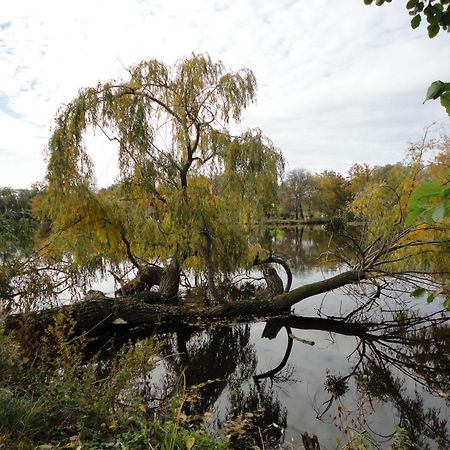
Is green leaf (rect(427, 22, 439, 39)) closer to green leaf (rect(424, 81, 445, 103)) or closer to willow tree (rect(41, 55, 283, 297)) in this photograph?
green leaf (rect(424, 81, 445, 103))

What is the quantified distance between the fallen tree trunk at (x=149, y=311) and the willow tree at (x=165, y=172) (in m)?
0.90

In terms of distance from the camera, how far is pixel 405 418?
474 cm

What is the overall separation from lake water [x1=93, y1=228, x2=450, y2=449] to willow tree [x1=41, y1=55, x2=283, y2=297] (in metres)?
2.00

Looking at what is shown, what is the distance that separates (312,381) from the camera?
589 cm

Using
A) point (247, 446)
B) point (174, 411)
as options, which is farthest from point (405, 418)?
point (174, 411)

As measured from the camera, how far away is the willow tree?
289 inches

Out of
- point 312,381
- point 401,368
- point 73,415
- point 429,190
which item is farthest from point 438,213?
point 401,368

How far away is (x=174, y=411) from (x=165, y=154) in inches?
231

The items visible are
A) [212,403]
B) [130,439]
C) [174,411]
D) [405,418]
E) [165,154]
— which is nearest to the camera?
[130,439]

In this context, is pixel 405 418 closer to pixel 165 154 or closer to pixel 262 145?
pixel 262 145

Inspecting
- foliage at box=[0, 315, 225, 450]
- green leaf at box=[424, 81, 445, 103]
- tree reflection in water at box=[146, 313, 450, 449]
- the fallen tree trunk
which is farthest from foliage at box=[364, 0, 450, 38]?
the fallen tree trunk

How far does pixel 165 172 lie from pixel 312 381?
473 cm

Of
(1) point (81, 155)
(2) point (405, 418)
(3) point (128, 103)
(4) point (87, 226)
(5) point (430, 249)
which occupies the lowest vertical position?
(2) point (405, 418)

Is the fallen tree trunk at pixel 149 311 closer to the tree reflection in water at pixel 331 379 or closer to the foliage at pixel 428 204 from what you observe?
the tree reflection in water at pixel 331 379
